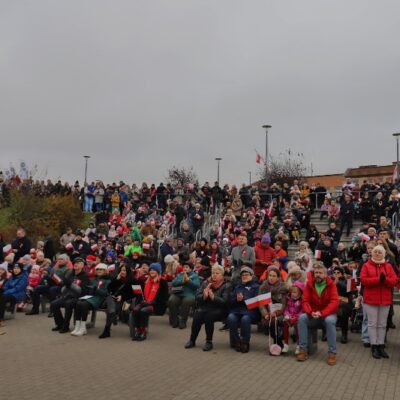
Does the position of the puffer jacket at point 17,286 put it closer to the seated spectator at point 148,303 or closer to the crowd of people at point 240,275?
the crowd of people at point 240,275

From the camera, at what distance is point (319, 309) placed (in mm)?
7945

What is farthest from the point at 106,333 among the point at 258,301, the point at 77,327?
the point at 258,301

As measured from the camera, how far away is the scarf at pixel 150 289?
962 centimetres

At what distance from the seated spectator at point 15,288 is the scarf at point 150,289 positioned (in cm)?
356

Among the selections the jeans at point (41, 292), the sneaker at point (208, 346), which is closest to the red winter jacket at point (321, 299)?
the sneaker at point (208, 346)

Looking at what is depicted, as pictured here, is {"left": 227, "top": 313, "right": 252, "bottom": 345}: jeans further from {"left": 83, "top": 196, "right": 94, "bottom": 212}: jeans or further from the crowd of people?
{"left": 83, "top": 196, "right": 94, "bottom": 212}: jeans

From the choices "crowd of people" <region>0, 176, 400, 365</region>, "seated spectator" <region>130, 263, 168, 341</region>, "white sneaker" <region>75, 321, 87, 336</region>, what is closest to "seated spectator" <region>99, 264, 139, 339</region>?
"crowd of people" <region>0, 176, 400, 365</region>

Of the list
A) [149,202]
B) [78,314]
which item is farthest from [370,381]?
[149,202]

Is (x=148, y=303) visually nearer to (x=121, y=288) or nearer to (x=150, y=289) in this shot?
(x=150, y=289)

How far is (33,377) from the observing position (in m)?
6.45

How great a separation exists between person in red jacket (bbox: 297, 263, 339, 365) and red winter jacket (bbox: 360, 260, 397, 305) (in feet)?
1.73

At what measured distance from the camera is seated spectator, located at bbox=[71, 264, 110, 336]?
31.3ft

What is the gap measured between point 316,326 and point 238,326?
139 cm

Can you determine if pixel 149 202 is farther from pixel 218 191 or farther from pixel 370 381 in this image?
pixel 370 381
